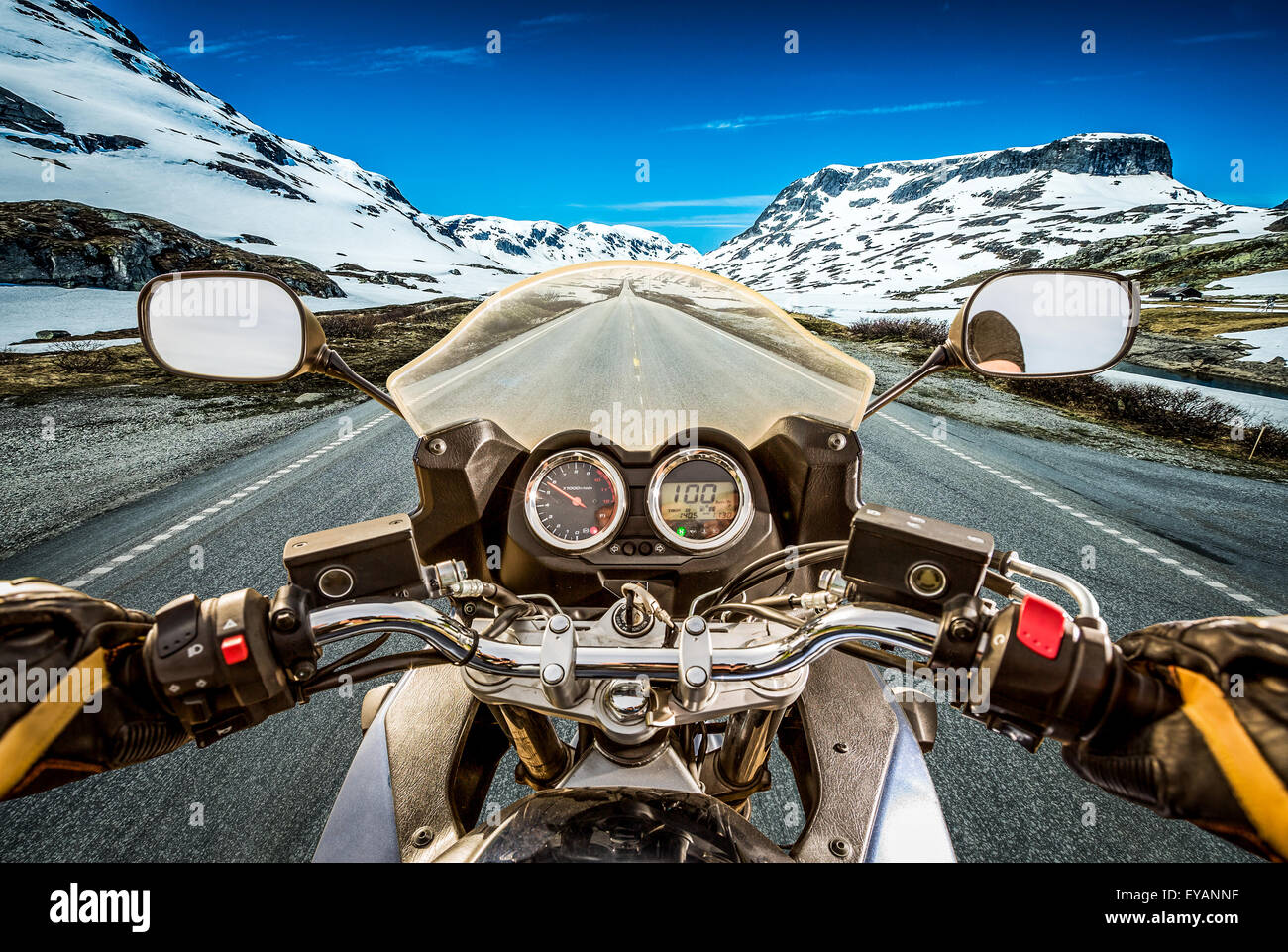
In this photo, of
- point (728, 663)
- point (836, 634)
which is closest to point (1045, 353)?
point (836, 634)

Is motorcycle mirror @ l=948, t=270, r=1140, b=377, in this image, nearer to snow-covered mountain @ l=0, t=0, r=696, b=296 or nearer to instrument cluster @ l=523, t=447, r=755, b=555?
instrument cluster @ l=523, t=447, r=755, b=555

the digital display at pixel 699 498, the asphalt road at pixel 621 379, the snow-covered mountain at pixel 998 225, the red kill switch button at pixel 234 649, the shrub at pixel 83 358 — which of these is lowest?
the red kill switch button at pixel 234 649

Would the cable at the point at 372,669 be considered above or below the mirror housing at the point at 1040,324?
below

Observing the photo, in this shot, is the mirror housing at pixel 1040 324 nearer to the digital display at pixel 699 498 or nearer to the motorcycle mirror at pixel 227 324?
the digital display at pixel 699 498

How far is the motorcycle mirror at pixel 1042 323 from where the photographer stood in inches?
60.2

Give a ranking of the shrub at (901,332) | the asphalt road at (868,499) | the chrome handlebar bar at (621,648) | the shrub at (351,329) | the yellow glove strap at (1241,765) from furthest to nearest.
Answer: the shrub at (351,329)
the shrub at (901,332)
the asphalt road at (868,499)
the chrome handlebar bar at (621,648)
the yellow glove strap at (1241,765)

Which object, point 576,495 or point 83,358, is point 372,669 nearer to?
point 576,495

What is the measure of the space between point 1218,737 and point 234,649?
55.6 inches

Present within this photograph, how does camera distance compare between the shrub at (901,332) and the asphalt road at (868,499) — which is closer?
the asphalt road at (868,499)

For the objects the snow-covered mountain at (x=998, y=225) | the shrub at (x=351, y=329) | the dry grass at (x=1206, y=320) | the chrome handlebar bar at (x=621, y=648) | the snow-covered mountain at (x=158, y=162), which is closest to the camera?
the chrome handlebar bar at (x=621, y=648)

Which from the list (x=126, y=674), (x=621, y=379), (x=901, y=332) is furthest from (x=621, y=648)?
(x=901, y=332)

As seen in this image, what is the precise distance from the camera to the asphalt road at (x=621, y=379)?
6.42 feet

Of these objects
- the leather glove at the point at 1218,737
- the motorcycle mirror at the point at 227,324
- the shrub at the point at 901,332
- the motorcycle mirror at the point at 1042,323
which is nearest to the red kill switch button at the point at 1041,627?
the leather glove at the point at 1218,737
